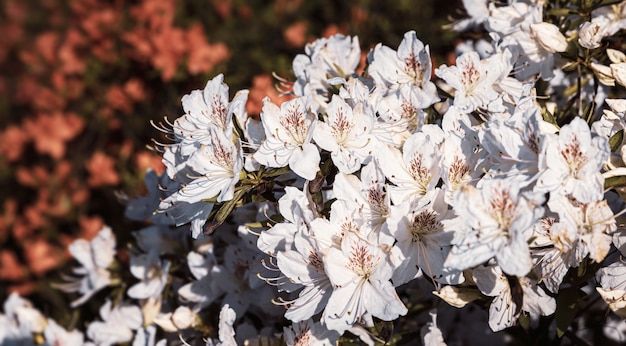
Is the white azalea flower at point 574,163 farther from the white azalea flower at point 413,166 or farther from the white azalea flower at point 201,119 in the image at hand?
the white azalea flower at point 201,119

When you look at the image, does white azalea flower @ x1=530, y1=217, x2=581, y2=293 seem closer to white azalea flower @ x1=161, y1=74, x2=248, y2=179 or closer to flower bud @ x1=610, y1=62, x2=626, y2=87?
flower bud @ x1=610, y1=62, x2=626, y2=87

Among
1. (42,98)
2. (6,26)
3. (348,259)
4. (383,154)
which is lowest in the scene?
(6,26)

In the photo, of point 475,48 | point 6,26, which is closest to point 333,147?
point 475,48

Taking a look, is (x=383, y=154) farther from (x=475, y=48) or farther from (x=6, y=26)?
(x=6, y=26)

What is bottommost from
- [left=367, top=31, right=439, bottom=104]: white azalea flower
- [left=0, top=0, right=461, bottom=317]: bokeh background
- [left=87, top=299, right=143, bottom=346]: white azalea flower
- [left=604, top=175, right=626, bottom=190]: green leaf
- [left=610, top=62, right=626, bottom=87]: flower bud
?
[left=0, top=0, right=461, bottom=317]: bokeh background

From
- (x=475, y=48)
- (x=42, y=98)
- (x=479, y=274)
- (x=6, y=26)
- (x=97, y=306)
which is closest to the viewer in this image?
(x=479, y=274)

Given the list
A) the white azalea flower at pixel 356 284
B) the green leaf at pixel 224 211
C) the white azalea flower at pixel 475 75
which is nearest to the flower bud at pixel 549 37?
the white azalea flower at pixel 475 75

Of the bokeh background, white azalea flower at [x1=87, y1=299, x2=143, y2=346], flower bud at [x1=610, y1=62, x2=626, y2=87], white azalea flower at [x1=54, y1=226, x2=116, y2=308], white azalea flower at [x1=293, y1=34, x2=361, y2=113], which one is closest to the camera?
flower bud at [x1=610, y1=62, x2=626, y2=87]

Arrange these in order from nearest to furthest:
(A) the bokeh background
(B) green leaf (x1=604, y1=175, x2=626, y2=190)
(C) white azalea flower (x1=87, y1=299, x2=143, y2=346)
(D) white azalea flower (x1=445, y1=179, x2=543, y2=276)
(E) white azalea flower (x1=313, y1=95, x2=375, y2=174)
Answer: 1. (D) white azalea flower (x1=445, y1=179, x2=543, y2=276)
2. (B) green leaf (x1=604, y1=175, x2=626, y2=190)
3. (E) white azalea flower (x1=313, y1=95, x2=375, y2=174)
4. (C) white azalea flower (x1=87, y1=299, x2=143, y2=346)
5. (A) the bokeh background

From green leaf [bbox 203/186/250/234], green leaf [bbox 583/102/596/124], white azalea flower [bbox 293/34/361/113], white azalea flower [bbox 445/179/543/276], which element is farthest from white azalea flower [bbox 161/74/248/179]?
green leaf [bbox 583/102/596/124]
